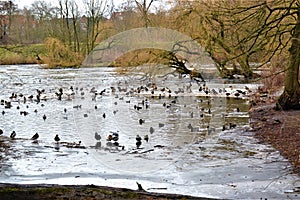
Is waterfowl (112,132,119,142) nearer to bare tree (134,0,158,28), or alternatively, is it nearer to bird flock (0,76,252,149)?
bird flock (0,76,252,149)

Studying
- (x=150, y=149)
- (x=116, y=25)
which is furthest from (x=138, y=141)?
(x=116, y=25)

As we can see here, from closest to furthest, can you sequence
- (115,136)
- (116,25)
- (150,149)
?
1. (150,149)
2. (115,136)
3. (116,25)

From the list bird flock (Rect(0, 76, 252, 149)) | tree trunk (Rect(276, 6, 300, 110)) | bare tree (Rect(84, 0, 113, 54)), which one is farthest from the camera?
bare tree (Rect(84, 0, 113, 54))

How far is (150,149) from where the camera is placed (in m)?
9.35

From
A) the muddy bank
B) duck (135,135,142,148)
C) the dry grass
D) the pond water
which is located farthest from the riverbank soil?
the muddy bank

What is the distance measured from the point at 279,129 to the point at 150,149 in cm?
364

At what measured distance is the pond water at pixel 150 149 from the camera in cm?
684

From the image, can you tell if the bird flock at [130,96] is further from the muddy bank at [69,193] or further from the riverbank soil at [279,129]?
the muddy bank at [69,193]

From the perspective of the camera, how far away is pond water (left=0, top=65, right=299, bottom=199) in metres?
6.84

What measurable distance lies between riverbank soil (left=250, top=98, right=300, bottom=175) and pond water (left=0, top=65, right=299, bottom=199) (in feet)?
0.82

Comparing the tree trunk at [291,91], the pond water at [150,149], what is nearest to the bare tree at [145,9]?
the pond water at [150,149]

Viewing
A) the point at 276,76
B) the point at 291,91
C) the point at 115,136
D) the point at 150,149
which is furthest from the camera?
the point at 276,76

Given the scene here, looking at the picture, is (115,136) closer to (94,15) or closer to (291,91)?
(291,91)

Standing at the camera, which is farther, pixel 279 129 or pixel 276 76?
pixel 276 76
